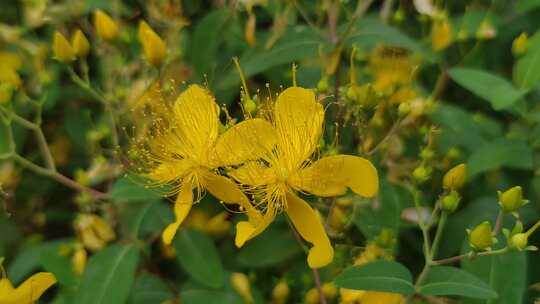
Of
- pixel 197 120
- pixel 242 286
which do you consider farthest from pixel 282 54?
pixel 242 286

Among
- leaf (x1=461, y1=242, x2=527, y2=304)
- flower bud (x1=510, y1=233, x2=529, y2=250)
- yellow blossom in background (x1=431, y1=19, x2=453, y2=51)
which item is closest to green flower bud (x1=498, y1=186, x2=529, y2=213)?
flower bud (x1=510, y1=233, x2=529, y2=250)

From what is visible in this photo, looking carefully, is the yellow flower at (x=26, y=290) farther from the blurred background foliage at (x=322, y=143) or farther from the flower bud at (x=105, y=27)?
the flower bud at (x=105, y=27)

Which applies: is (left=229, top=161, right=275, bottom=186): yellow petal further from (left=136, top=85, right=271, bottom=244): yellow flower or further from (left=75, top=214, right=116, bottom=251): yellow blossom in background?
(left=75, top=214, right=116, bottom=251): yellow blossom in background

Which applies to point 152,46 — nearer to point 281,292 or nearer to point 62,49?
point 62,49

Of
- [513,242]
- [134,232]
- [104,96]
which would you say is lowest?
[134,232]

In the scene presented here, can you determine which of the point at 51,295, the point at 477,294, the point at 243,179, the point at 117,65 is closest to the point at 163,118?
the point at 243,179

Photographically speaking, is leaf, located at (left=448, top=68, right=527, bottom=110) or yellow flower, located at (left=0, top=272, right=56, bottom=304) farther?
leaf, located at (left=448, top=68, right=527, bottom=110)

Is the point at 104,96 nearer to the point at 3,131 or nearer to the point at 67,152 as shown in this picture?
the point at 3,131
